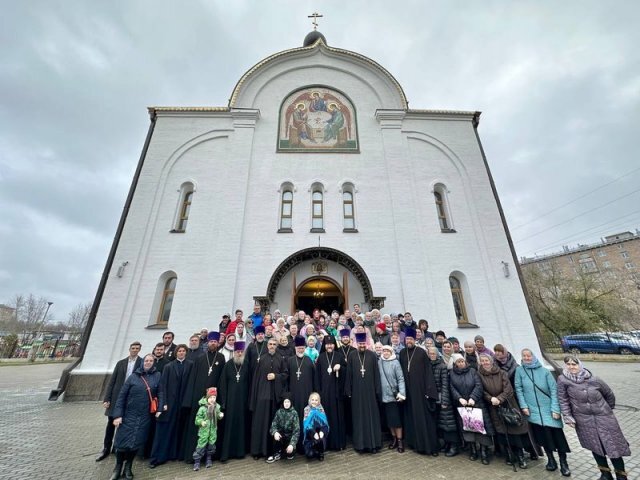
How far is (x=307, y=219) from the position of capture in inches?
458

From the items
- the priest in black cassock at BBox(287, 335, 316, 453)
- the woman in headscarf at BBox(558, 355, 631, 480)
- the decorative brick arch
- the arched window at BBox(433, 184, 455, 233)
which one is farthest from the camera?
the arched window at BBox(433, 184, 455, 233)

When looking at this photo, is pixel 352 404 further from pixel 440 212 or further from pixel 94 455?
pixel 440 212

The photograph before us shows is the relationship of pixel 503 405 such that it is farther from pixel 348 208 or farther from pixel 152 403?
pixel 348 208

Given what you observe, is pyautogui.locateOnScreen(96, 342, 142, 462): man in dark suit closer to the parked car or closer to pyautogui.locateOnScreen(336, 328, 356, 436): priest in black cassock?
pyautogui.locateOnScreen(336, 328, 356, 436): priest in black cassock

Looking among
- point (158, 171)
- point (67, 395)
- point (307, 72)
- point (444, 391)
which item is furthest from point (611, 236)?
point (67, 395)

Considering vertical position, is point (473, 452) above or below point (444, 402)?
below

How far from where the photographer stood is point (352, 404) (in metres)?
5.07

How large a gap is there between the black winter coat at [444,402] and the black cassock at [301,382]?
237 cm

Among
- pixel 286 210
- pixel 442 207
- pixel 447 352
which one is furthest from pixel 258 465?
pixel 442 207

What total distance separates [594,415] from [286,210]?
35.1ft

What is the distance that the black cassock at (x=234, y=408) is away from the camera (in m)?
4.71

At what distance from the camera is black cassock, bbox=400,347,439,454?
481 cm

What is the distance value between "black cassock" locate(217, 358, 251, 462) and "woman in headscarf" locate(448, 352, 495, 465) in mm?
3852

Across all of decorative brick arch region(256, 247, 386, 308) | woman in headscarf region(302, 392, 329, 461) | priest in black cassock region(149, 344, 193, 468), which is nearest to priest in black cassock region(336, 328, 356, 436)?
woman in headscarf region(302, 392, 329, 461)
